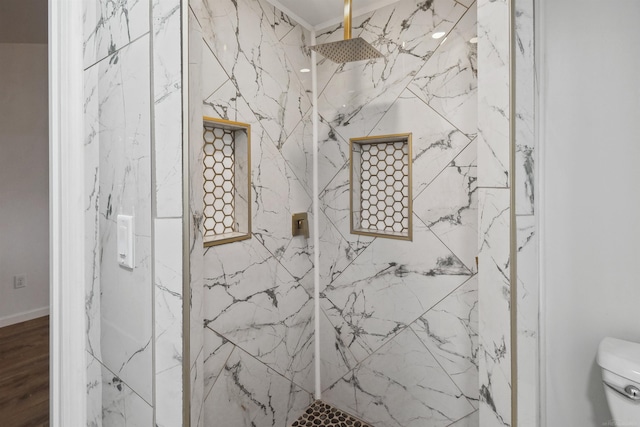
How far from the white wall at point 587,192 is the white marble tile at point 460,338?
303 millimetres

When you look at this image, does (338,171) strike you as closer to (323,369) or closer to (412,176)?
(412,176)

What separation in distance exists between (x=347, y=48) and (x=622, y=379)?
1.02m

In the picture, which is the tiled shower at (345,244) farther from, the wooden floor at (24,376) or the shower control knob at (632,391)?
the wooden floor at (24,376)

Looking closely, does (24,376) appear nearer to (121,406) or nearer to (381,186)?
(121,406)

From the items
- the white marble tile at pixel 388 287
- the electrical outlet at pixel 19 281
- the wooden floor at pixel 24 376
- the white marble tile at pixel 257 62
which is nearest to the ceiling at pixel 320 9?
the white marble tile at pixel 257 62

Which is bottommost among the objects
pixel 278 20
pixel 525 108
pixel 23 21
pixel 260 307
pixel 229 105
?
pixel 260 307

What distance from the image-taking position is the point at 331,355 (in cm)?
131

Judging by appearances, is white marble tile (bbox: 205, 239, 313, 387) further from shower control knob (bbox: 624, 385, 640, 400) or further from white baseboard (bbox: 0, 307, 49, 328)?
white baseboard (bbox: 0, 307, 49, 328)

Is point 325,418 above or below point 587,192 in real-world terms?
below

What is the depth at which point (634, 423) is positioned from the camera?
0.54m

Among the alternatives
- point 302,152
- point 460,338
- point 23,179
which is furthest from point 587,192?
point 23,179

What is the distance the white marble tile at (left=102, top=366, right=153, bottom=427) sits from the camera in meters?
0.60

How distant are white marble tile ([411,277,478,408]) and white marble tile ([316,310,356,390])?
0.41 metres

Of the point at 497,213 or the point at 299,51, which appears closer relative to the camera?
the point at 497,213
